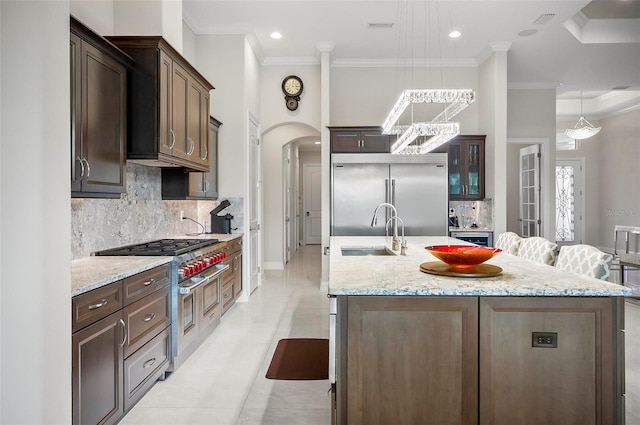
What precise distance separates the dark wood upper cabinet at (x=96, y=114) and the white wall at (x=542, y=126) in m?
6.28

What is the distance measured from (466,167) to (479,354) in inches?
189

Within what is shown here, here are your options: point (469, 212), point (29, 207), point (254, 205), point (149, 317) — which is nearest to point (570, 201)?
point (469, 212)

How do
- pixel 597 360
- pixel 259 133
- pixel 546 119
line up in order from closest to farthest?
1. pixel 597 360
2. pixel 259 133
3. pixel 546 119

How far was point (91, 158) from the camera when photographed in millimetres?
2445

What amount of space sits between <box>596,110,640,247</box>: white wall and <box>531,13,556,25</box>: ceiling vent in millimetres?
5205

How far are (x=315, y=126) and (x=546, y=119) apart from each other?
4.02 m

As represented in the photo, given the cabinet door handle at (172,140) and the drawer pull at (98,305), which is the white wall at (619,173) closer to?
the cabinet door handle at (172,140)

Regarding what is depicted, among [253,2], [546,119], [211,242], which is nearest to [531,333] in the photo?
[211,242]

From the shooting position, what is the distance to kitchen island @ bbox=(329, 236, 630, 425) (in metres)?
1.76

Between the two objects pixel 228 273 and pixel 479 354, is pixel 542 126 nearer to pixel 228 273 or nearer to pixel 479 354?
pixel 228 273

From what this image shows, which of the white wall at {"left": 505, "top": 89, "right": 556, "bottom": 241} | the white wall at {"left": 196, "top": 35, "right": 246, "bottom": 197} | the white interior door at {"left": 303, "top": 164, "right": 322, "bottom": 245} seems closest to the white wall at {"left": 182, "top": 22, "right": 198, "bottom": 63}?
the white wall at {"left": 196, "top": 35, "right": 246, "bottom": 197}

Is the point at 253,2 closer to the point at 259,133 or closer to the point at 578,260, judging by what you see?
the point at 259,133

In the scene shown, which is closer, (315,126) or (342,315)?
(342,315)

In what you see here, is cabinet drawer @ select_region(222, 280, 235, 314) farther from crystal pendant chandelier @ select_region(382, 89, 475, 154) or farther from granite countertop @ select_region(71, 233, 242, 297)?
crystal pendant chandelier @ select_region(382, 89, 475, 154)
